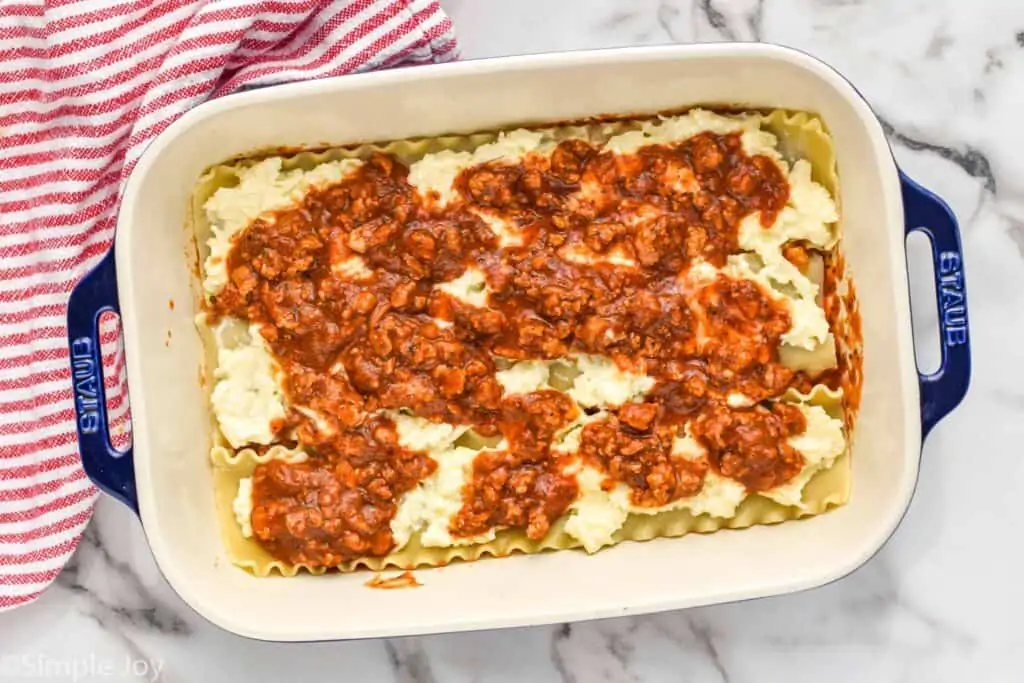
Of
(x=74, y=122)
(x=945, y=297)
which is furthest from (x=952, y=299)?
(x=74, y=122)

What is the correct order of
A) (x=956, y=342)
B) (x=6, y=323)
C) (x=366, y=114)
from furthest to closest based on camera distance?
(x=6, y=323), (x=366, y=114), (x=956, y=342)

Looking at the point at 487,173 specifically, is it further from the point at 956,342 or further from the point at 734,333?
the point at 956,342

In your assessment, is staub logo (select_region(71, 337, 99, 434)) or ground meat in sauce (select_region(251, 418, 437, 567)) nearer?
staub logo (select_region(71, 337, 99, 434))

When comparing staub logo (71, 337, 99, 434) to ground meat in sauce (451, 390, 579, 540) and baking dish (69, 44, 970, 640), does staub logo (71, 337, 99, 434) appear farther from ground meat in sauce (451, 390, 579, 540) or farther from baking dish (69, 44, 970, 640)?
ground meat in sauce (451, 390, 579, 540)

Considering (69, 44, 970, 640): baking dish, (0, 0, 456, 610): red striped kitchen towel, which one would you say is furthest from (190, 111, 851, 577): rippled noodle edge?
(0, 0, 456, 610): red striped kitchen towel

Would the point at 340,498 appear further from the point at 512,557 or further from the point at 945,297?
the point at 945,297

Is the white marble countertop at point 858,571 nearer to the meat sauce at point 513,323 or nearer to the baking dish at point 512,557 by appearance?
the baking dish at point 512,557

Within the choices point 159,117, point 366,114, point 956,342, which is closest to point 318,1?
point 366,114
